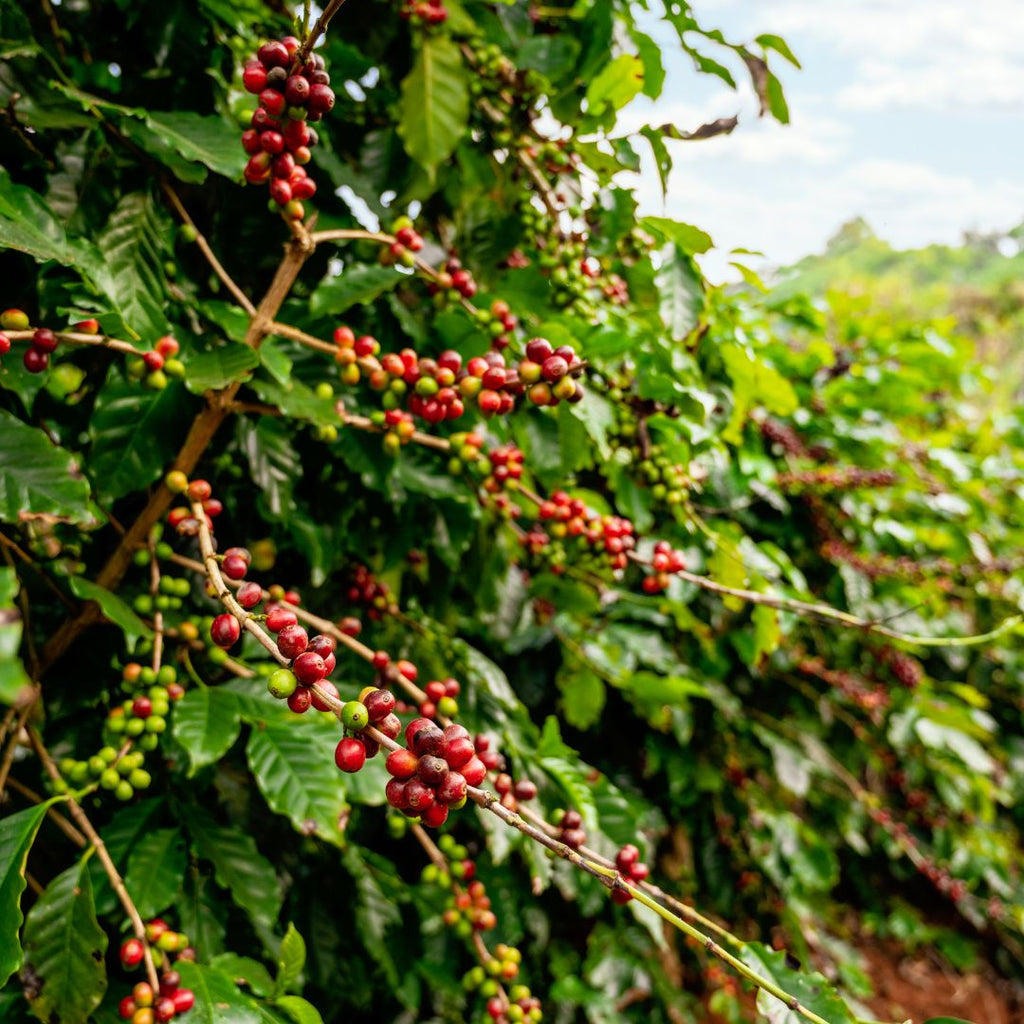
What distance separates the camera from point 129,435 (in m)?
1.05

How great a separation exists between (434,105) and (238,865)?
4.49ft

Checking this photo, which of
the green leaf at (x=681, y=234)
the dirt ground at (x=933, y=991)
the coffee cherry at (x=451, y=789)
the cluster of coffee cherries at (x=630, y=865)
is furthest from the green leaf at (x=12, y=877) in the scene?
the dirt ground at (x=933, y=991)

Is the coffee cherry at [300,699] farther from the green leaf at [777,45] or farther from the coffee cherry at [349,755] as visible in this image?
the green leaf at [777,45]

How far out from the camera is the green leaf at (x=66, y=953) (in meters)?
0.93

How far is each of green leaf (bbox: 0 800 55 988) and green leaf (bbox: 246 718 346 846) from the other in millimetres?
276

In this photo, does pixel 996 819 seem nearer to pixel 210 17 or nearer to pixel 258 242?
pixel 258 242

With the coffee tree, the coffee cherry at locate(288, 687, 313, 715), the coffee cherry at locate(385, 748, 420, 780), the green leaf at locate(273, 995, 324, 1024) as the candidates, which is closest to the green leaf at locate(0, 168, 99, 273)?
the coffee tree

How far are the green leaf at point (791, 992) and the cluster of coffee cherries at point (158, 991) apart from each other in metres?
0.70

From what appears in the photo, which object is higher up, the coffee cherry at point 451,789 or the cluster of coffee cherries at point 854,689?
the coffee cherry at point 451,789

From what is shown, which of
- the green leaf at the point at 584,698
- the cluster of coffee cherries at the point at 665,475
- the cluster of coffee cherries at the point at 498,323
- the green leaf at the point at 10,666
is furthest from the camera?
the green leaf at the point at 584,698

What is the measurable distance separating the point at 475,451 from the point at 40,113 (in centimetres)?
79

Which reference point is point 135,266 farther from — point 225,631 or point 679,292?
point 679,292

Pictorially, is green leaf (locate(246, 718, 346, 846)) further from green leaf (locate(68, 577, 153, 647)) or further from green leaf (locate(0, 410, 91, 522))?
green leaf (locate(0, 410, 91, 522))

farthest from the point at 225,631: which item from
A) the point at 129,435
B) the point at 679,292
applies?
the point at 679,292
